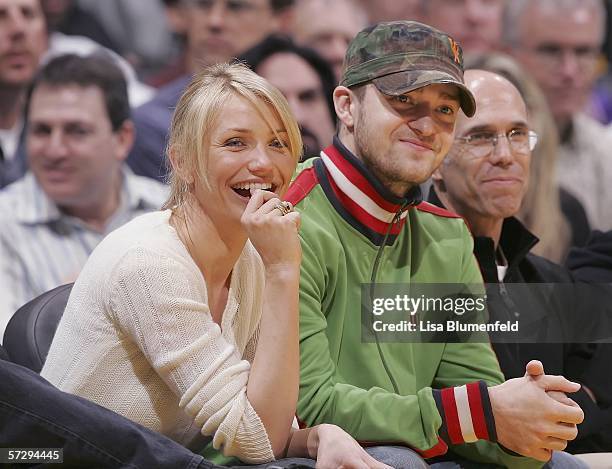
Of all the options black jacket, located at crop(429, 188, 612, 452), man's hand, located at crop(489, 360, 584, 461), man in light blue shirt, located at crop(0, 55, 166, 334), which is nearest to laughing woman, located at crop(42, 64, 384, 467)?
man's hand, located at crop(489, 360, 584, 461)

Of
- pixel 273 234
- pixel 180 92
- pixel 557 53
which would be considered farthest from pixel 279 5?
pixel 273 234

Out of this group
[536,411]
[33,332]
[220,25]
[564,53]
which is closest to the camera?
[536,411]

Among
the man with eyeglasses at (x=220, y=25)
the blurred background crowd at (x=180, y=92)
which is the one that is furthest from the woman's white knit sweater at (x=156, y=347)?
the man with eyeglasses at (x=220, y=25)

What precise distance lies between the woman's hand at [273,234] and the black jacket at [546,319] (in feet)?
2.33

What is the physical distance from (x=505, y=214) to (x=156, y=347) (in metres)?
1.00

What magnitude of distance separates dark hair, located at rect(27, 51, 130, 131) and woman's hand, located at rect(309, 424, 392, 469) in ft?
7.29

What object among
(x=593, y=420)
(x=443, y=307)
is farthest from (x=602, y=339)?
(x=443, y=307)

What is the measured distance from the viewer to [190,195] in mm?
1922

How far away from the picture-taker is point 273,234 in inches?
70.2

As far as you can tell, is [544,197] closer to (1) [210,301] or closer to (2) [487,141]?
(2) [487,141]

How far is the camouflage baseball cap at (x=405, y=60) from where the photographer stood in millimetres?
1990

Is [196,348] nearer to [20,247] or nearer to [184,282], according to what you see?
[184,282]

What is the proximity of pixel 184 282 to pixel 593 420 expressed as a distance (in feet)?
3.45

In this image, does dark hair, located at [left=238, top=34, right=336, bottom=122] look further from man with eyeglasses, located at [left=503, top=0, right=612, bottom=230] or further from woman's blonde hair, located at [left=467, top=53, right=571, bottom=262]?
man with eyeglasses, located at [left=503, top=0, right=612, bottom=230]
